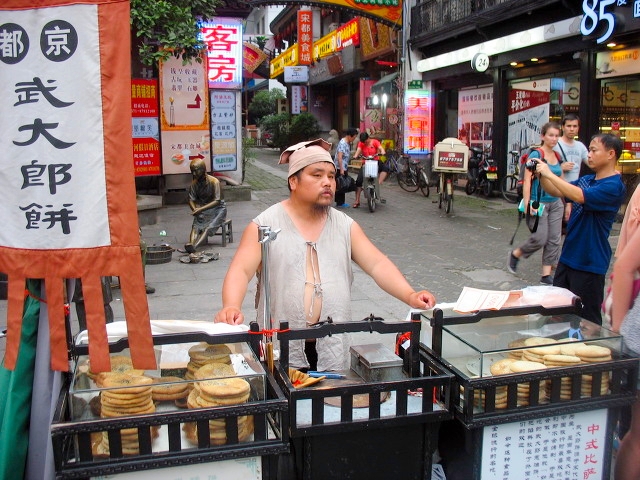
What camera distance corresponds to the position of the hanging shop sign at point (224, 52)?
15281 mm

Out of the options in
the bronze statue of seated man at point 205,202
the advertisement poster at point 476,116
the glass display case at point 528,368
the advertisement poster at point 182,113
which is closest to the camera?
the glass display case at point 528,368

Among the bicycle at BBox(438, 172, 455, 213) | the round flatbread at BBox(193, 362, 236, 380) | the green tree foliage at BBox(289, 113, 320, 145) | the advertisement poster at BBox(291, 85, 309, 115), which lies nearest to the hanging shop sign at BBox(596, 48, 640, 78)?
the bicycle at BBox(438, 172, 455, 213)

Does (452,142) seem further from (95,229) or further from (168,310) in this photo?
(95,229)

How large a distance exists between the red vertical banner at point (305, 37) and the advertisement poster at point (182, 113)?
17455 mm

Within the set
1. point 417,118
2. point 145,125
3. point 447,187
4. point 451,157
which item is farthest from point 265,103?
point 447,187

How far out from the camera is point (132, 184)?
7.04 feet

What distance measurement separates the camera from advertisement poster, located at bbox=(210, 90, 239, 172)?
15.4 m

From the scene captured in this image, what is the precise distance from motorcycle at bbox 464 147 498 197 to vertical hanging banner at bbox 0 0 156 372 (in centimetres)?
1411

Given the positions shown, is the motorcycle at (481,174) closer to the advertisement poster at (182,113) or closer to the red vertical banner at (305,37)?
the advertisement poster at (182,113)

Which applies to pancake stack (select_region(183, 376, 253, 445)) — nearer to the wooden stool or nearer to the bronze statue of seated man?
the bronze statue of seated man

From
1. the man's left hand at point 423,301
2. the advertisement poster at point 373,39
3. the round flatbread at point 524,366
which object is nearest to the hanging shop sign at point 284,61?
the advertisement poster at point 373,39

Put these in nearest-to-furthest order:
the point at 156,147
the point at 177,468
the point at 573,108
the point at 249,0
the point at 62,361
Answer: the point at 177,468
the point at 62,361
the point at 573,108
the point at 156,147
the point at 249,0

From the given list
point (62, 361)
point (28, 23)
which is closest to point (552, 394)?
point (62, 361)

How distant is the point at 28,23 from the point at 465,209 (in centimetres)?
1289
